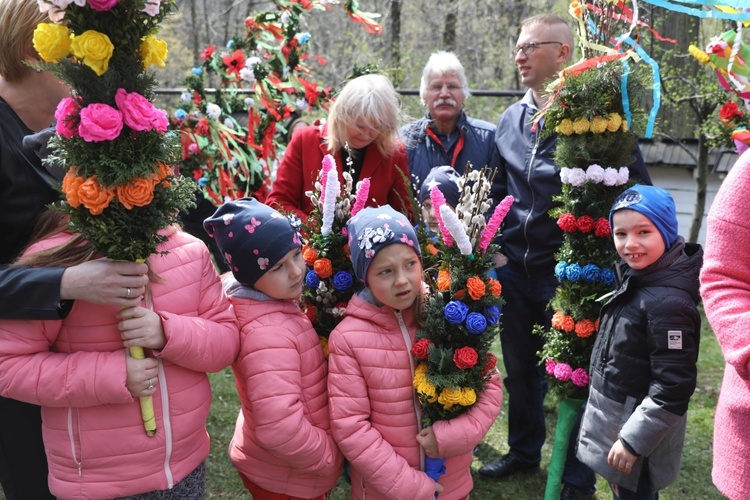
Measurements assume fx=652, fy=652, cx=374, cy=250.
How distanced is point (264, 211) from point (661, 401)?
1581 mm

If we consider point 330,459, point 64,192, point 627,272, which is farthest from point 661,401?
point 64,192

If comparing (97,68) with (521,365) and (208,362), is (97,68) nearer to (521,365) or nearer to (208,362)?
(208,362)

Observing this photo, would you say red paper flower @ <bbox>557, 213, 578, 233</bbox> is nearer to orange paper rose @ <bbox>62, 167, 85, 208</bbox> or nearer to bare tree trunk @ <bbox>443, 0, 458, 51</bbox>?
orange paper rose @ <bbox>62, 167, 85, 208</bbox>

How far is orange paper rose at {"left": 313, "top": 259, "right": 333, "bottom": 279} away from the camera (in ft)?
8.71

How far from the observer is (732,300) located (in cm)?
174

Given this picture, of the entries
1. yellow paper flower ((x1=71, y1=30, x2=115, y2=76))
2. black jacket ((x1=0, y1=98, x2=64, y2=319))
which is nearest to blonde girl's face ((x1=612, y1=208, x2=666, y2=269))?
yellow paper flower ((x1=71, y1=30, x2=115, y2=76))

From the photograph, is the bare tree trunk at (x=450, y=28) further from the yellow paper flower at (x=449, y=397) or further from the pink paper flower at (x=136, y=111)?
the pink paper flower at (x=136, y=111)

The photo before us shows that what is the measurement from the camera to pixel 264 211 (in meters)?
2.41

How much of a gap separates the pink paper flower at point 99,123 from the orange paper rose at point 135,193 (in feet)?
0.47

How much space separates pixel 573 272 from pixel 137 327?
1778 millimetres

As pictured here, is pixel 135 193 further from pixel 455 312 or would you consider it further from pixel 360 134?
pixel 360 134

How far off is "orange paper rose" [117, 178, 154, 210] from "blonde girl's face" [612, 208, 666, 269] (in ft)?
5.57

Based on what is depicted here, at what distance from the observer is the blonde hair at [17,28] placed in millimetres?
2045

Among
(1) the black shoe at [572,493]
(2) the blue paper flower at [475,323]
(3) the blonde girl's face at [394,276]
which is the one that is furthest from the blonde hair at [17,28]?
(1) the black shoe at [572,493]
